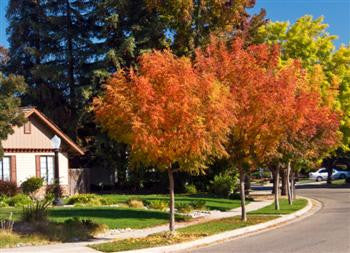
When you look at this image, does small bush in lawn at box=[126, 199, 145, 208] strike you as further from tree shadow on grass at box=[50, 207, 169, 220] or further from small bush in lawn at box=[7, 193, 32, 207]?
small bush in lawn at box=[7, 193, 32, 207]

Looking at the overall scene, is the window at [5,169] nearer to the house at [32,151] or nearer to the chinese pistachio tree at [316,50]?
the house at [32,151]

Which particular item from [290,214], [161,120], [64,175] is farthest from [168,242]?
[64,175]

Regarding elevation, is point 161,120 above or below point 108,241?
above

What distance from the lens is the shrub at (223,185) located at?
120 ft

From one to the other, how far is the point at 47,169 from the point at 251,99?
Answer: 1866 centimetres

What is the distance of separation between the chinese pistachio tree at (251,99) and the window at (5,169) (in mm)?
16096

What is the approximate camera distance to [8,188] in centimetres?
3119

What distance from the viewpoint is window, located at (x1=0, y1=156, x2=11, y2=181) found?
32.7 m

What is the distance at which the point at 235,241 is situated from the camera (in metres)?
16.5

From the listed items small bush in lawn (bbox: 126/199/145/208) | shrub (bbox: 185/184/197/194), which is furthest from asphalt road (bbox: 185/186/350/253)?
shrub (bbox: 185/184/197/194)

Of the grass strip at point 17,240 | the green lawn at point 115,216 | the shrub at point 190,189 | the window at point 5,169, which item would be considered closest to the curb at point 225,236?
the grass strip at point 17,240

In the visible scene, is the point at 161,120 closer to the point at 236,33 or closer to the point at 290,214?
the point at 290,214

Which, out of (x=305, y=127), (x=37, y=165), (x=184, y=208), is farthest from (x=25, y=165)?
(x=305, y=127)

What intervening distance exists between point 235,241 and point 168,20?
27.4 meters
